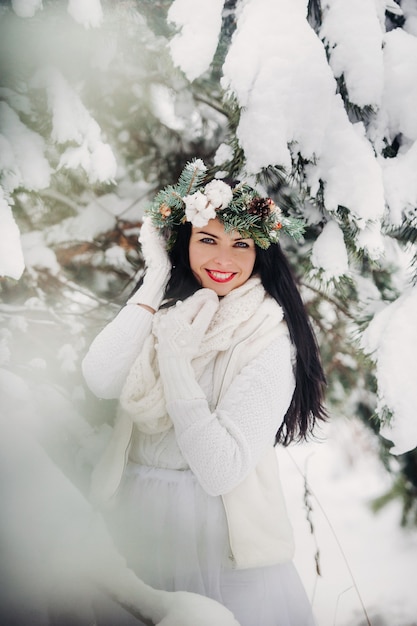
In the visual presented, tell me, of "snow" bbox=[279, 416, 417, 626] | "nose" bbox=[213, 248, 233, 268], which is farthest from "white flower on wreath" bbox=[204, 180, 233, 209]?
"snow" bbox=[279, 416, 417, 626]

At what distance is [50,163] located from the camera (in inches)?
57.6

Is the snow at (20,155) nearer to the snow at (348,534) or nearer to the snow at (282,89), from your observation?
the snow at (282,89)

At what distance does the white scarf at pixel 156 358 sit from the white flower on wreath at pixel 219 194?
249 mm

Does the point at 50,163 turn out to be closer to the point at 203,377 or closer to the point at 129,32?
the point at 129,32

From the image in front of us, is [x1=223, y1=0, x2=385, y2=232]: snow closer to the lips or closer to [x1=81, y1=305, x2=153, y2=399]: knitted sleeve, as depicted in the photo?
the lips

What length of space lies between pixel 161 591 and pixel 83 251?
107cm

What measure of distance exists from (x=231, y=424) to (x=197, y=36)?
0.97m

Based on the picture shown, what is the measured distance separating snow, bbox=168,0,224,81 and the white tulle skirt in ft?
3.53

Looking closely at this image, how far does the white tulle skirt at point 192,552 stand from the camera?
1300 millimetres

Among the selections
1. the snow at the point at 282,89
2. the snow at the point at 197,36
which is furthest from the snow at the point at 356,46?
the snow at the point at 197,36

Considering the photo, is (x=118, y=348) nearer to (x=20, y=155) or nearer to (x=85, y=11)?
(x=20, y=155)

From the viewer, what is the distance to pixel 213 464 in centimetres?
117

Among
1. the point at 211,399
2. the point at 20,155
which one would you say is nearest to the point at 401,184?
the point at 211,399

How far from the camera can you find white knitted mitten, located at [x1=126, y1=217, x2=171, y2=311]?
4.64ft
